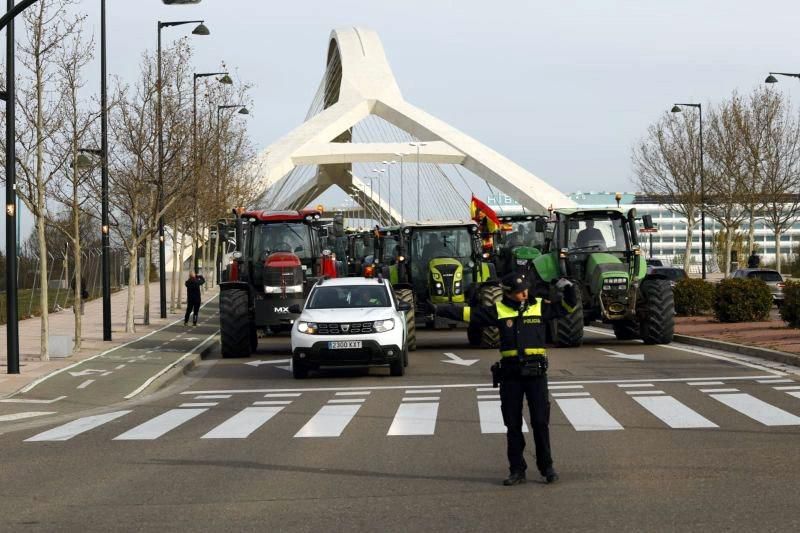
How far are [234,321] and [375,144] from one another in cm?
5960

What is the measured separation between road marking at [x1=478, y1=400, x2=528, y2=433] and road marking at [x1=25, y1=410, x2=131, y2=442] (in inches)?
184

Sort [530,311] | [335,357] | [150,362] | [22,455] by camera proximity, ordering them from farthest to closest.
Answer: [150,362] < [335,357] < [22,455] < [530,311]

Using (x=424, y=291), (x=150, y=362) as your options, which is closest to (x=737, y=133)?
(x=424, y=291)

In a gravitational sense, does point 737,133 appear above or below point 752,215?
above

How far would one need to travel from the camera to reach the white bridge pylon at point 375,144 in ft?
265

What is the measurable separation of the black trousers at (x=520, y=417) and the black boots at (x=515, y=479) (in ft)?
0.11

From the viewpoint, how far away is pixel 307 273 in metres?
29.3

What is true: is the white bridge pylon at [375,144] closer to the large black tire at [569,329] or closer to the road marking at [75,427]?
the large black tire at [569,329]

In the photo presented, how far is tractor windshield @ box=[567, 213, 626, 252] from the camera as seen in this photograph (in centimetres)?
2703

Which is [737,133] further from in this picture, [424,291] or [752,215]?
[424,291]

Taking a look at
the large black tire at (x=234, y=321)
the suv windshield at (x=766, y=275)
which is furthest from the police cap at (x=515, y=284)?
the suv windshield at (x=766, y=275)

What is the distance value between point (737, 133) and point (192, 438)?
1792 inches

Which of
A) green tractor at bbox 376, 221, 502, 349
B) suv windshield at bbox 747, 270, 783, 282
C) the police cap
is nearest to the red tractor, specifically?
green tractor at bbox 376, 221, 502, 349

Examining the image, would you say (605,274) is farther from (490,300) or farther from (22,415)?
(22,415)
